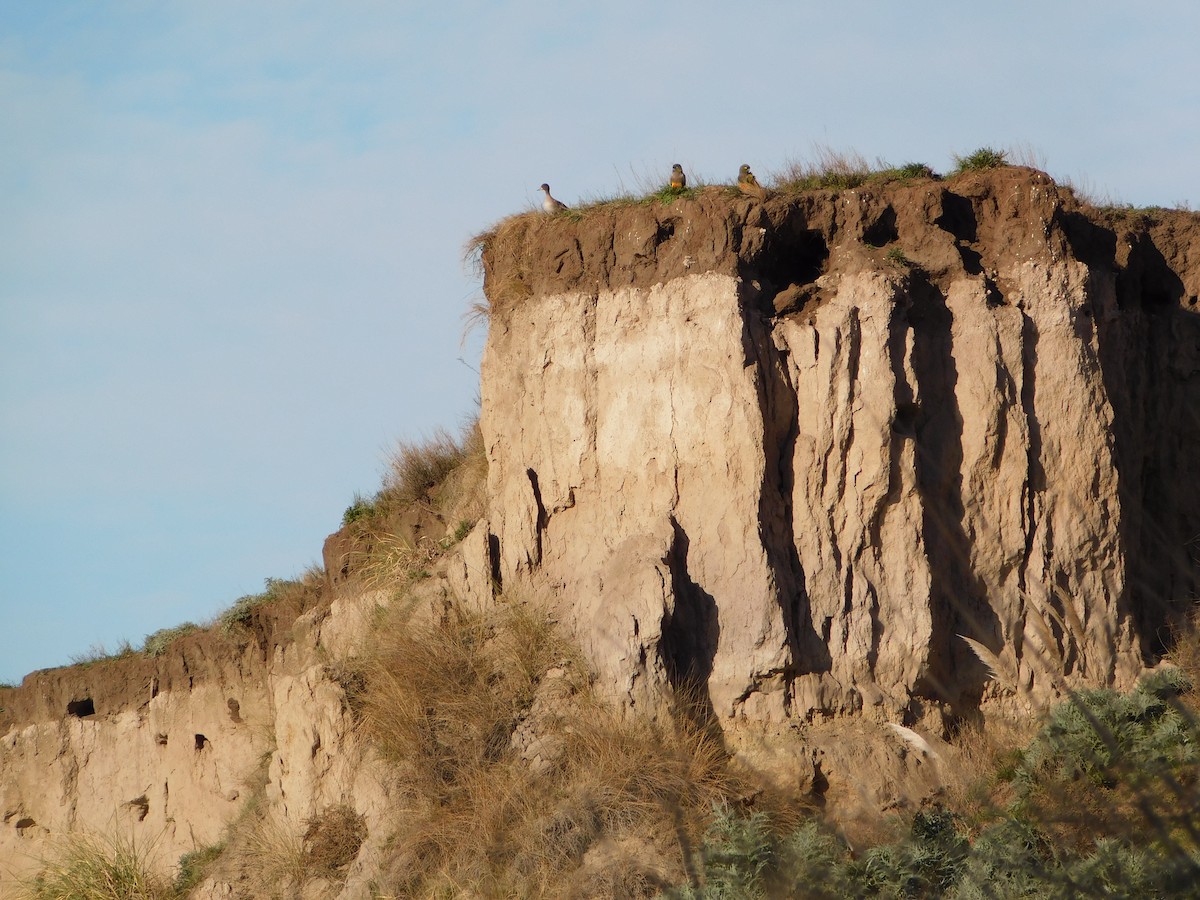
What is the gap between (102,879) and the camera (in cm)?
1475

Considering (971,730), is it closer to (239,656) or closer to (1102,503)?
(1102,503)

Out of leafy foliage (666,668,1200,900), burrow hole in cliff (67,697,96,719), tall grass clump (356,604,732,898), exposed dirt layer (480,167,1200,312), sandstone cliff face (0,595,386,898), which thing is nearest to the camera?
leafy foliage (666,668,1200,900)

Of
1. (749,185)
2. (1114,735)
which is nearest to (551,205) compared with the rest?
(749,185)

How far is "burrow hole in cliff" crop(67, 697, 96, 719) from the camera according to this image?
690 inches

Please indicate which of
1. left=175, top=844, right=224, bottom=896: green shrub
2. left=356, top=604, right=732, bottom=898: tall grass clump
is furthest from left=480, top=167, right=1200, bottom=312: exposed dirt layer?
left=175, top=844, right=224, bottom=896: green shrub

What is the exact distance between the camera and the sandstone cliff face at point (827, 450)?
1198 cm

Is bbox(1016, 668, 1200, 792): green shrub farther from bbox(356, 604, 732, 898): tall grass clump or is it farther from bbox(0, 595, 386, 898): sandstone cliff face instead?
→ bbox(0, 595, 386, 898): sandstone cliff face

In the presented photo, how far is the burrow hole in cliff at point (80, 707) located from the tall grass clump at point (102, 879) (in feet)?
7.51

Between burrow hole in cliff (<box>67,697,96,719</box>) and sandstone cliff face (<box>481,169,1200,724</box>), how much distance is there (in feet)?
23.3

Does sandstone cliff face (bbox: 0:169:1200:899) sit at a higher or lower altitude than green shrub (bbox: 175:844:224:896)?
higher

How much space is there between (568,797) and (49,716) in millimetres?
9326

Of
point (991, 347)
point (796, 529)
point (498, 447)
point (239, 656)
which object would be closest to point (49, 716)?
point (239, 656)

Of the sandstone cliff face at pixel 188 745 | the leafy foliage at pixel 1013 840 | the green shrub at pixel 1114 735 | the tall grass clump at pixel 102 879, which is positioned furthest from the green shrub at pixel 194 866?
the green shrub at pixel 1114 735

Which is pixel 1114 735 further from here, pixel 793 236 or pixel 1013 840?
pixel 793 236
